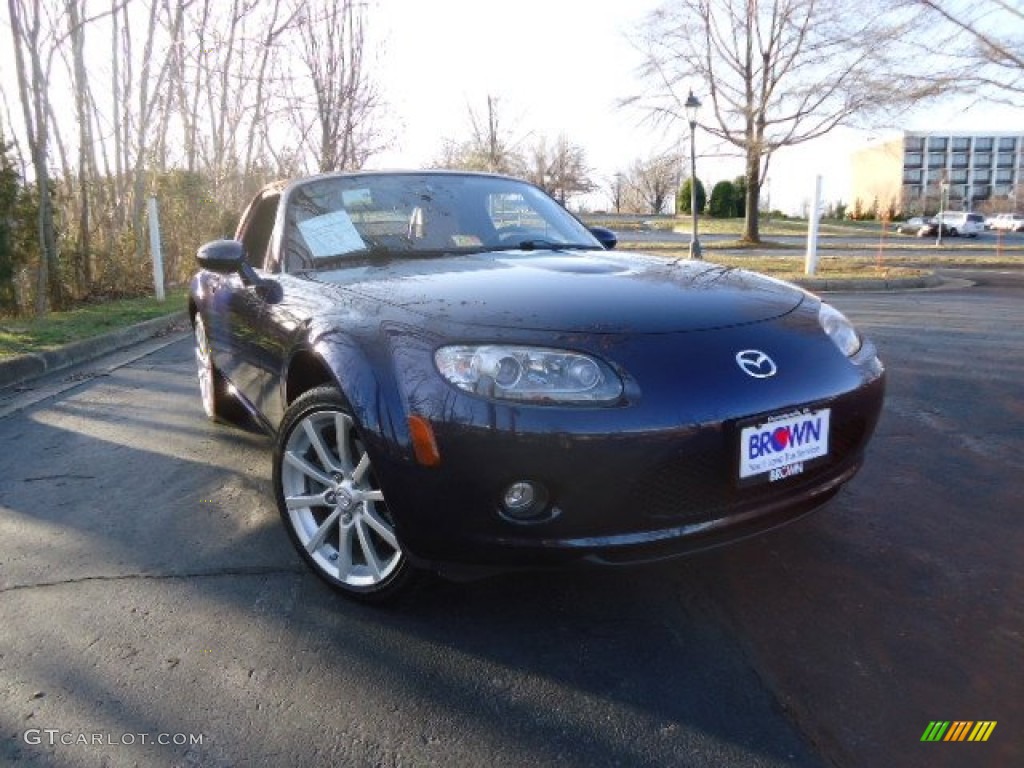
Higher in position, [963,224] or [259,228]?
[259,228]

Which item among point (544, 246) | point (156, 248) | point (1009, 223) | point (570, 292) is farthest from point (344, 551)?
point (1009, 223)

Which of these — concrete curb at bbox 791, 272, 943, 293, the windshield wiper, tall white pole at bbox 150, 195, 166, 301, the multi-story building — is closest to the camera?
the windshield wiper

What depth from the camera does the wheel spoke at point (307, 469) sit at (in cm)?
241

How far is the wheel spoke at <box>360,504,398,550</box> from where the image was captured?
2.18 meters

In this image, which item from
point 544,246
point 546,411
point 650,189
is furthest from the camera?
point 650,189

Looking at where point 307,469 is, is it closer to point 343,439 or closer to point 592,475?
point 343,439

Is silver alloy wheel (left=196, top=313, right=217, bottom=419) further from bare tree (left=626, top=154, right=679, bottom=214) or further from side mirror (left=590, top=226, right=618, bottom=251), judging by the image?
bare tree (left=626, top=154, right=679, bottom=214)

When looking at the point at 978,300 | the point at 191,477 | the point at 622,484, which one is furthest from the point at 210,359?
the point at 978,300

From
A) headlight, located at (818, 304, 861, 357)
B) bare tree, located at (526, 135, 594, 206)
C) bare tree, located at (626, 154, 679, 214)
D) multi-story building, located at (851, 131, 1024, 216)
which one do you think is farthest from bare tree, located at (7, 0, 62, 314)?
multi-story building, located at (851, 131, 1024, 216)

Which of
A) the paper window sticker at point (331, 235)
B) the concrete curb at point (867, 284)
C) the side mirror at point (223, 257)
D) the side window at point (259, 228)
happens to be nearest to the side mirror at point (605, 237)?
the paper window sticker at point (331, 235)

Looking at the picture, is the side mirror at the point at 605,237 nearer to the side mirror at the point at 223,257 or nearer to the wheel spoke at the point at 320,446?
the side mirror at the point at 223,257

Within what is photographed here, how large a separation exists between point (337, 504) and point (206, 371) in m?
2.28

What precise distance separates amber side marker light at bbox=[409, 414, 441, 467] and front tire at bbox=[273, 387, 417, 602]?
0.72 feet

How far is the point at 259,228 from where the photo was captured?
3.91 metres
